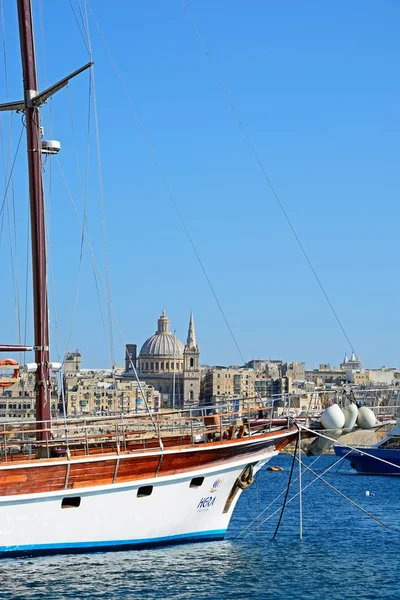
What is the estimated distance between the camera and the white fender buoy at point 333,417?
2439 centimetres

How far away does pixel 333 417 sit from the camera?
24.4 m

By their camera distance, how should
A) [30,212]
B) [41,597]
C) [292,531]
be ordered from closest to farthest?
1. [41,597]
2. [30,212]
3. [292,531]

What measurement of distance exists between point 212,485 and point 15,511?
14.1 feet

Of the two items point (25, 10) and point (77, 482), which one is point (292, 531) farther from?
point (25, 10)

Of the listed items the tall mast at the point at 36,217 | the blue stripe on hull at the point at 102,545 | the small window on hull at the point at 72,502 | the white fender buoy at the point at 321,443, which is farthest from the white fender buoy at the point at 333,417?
the tall mast at the point at 36,217

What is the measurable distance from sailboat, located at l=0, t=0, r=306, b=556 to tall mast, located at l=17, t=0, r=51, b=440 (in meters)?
0.02

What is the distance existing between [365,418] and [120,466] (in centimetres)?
536

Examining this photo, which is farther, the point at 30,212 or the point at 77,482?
the point at 30,212

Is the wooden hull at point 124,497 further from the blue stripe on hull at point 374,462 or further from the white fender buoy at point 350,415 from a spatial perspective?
the blue stripe on hull at point 374,462

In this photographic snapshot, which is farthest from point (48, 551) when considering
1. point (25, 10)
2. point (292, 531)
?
point (25, 10)

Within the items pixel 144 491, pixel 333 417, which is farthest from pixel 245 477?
pixel 144 491

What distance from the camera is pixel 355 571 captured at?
23.1m

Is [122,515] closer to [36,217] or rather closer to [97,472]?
[97,472]

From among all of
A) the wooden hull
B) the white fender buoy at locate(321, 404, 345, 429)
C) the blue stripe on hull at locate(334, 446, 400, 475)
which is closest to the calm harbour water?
the wooden hull
